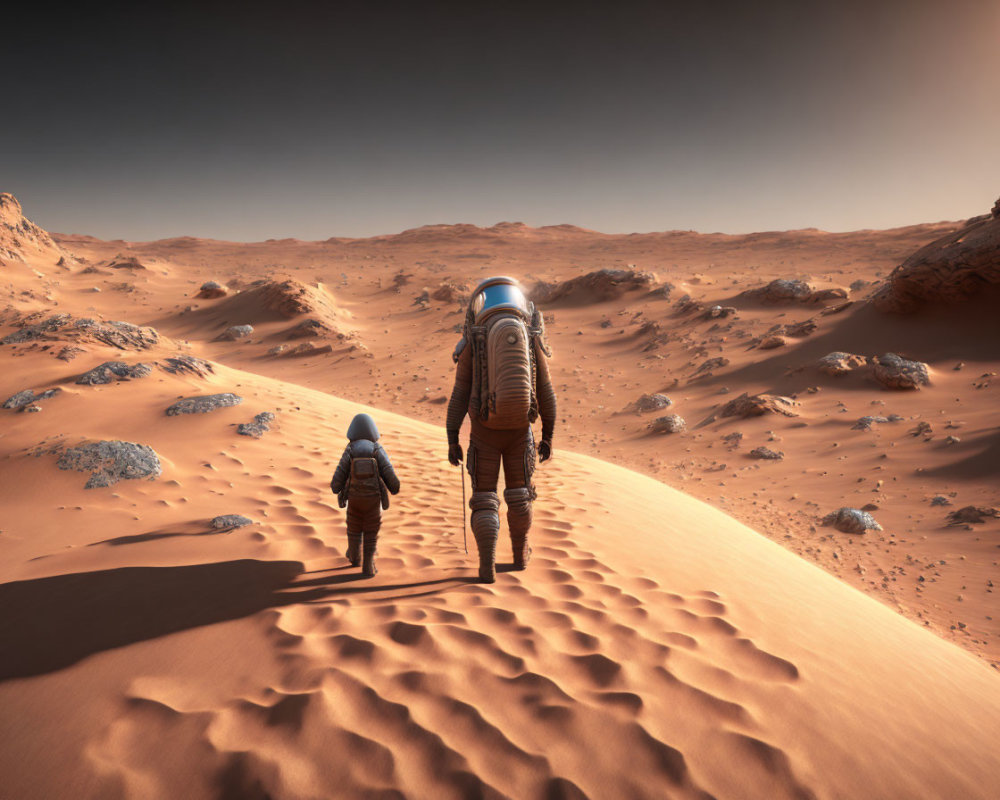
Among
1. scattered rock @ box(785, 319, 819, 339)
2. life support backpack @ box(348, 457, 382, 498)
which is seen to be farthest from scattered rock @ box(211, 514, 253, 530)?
scattered rock @ box(785, 319, 819, 339)

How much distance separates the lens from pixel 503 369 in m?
3.74

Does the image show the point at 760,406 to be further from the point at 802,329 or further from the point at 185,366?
the point at 185,366

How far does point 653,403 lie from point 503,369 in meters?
10.2

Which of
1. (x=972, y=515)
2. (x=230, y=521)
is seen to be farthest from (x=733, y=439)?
(x=230, y=521)

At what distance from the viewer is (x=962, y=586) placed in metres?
5.41

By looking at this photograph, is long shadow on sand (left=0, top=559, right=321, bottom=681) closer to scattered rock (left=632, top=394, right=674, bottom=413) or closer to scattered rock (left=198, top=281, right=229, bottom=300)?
scattered rock (left=632, top=394, right=674, bottom=413)

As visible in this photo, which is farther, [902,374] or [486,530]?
[902,374]

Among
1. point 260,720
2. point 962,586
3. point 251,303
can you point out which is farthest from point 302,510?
point 251,303

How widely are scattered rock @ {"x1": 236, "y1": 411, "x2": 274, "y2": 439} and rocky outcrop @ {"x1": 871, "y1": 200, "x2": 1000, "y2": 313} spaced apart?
14890mm

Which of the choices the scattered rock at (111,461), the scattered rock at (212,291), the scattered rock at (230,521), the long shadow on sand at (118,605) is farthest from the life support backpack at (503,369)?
the scattered rock at (212,291)

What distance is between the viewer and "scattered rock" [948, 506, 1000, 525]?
6.49m

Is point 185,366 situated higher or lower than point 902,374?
higher

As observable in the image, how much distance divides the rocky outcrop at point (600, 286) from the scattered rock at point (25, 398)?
64.5ft

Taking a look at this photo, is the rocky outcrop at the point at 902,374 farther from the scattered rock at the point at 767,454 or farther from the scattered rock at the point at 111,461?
the scattered rock at the point at 111,461
